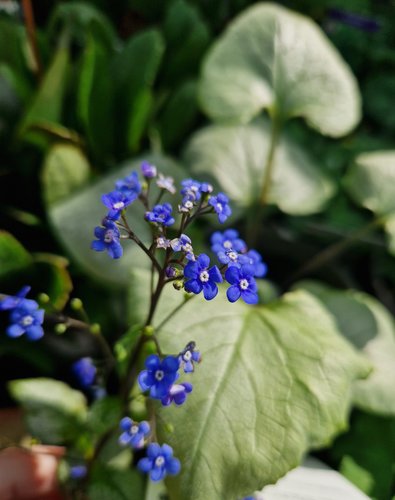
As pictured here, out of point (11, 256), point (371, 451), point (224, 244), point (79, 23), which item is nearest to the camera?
point (224, 244)

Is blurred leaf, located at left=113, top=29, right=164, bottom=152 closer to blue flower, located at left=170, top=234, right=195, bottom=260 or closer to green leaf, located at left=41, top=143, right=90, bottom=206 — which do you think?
green leaf, located at left=41, top=143, right=90, bottom=206

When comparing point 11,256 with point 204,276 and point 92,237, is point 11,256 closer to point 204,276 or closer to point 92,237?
point 92,237

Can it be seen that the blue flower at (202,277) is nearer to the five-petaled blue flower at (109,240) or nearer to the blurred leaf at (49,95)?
the five-petaled blue flower at (109,240)

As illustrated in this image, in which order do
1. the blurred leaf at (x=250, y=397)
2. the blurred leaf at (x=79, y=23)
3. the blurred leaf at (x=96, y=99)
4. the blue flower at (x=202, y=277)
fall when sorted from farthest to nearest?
the blurred leaf at (x=79, y=23), the blurred leaf at (x=96, y=99), the blurred leaf at (x=250, y=397), the blue flower at (x=202, y=277)

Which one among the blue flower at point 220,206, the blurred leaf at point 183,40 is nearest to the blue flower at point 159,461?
the blue flower at point 220,206

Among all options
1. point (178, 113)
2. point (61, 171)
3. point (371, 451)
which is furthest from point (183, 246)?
point (178, 113)
